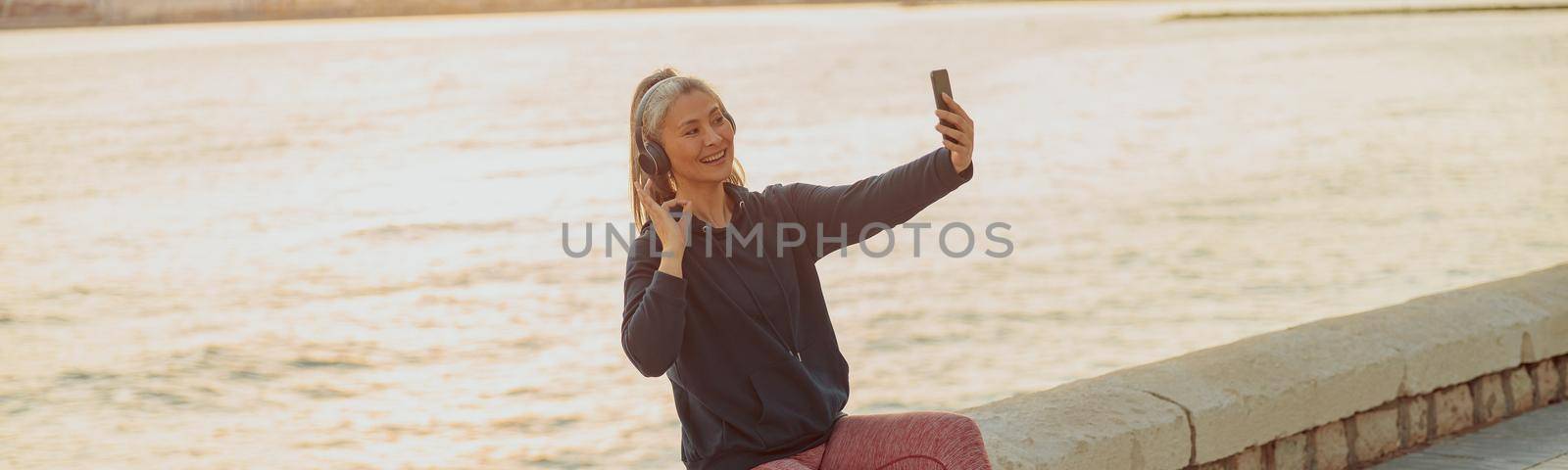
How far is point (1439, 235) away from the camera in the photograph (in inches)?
669

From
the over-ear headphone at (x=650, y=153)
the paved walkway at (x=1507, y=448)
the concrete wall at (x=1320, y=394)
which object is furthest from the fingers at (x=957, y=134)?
the paved walkway at (x=1507, y=448)

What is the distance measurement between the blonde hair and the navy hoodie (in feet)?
0.34

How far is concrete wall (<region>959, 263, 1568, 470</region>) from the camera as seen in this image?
4.21 meters

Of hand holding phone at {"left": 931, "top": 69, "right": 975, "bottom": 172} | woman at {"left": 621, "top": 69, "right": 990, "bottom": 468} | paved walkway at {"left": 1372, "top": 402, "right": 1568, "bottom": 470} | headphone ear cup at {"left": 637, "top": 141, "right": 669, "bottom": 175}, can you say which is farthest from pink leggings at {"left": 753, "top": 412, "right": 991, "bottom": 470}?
paved walkway at {"left": 1372, "top": 402, "right": 1568, "bottom": 470}

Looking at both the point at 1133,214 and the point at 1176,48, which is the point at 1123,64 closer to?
the point at 1176,48

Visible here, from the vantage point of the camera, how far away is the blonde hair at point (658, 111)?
3.32 m

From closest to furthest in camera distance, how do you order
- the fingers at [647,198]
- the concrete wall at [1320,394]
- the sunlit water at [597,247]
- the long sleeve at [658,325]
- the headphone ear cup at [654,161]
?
the long sleeve at [658,325], the fingers at [647,198], the headphone ear cup at [654,161], the concrete wall at [1320,394], the sunlit water at [597,247]

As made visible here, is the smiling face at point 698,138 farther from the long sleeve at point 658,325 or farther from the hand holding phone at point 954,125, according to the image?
the hand holding phone at point 954,125

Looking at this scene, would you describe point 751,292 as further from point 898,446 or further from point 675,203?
point 898,446

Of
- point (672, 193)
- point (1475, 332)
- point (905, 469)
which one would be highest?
point (672, 193)

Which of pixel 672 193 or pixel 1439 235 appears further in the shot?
pixel 1439 235

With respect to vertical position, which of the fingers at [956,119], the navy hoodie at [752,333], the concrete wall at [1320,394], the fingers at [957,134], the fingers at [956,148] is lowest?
the concrete wall at [1320,394]

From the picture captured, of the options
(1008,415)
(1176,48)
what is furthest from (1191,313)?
(1176,48)

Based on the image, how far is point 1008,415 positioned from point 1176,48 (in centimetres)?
6065
